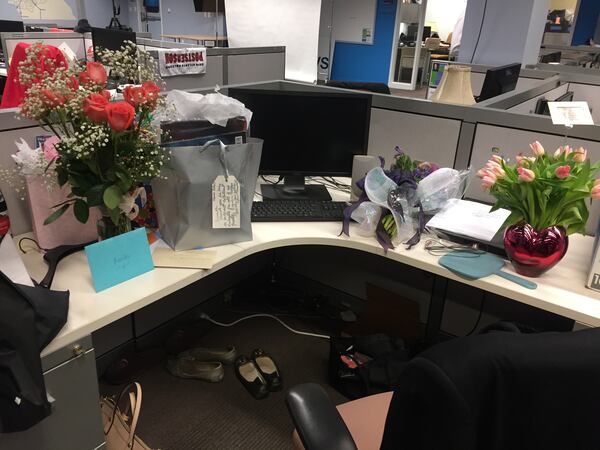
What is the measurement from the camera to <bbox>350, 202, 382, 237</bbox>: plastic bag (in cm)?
150

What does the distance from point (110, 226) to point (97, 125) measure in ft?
0.96

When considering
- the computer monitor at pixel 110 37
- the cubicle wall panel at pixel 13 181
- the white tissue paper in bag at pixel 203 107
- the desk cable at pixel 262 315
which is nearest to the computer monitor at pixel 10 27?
the computer monitor at pixel 110 37

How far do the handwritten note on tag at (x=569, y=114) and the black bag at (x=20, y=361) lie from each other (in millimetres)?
1436

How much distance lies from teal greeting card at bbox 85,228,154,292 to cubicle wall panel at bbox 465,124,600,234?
3.44ft

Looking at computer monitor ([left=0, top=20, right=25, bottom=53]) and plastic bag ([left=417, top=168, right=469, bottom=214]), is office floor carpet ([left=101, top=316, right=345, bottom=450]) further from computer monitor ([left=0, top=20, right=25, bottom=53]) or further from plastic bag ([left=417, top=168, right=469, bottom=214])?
computer monitor ([left=0, top=20, right=25, bottom=53])

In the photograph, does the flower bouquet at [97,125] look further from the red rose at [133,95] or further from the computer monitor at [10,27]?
the computer monitor at [10,27]

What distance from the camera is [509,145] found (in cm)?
164

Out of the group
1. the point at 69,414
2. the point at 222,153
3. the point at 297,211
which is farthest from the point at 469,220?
the point at 69,414

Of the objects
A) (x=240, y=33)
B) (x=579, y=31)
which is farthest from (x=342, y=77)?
(x=579, y=31)

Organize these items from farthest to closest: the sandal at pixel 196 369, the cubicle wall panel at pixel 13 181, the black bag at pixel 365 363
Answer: the sandal at pixel 196 369 < the black bag at pixel 365 363 < the cubicle wall panel at pixel 13 181

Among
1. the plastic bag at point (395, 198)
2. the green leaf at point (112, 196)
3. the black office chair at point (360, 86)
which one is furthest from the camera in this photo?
the black office chair at point (360, 86)

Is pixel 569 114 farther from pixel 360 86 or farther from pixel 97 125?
pixel 360 86

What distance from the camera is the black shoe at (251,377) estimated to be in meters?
1.90

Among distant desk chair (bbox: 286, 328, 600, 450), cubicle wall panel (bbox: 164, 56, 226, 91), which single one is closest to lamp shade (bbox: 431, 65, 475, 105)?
cubicle wall panel (bbox: 164, 56, 226, 91)
